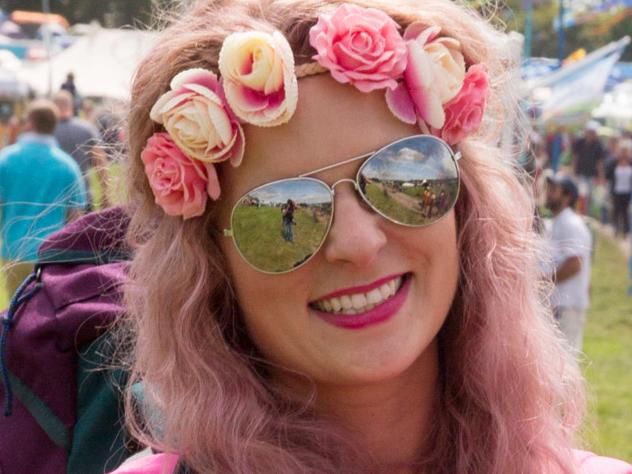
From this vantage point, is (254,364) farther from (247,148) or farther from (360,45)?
(360,45)

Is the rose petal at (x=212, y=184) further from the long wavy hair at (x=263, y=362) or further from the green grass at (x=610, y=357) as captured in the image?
the green grass at (x=610, y=357)

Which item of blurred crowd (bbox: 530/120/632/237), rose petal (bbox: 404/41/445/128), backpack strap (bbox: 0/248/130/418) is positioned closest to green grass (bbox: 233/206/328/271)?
rose petal (bbox: 404/41/445/128)

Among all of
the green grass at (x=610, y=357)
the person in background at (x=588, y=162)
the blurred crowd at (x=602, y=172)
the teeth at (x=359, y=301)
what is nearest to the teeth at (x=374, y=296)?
the teeth at (x=359, y=301)

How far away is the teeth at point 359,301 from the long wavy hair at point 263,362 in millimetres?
161

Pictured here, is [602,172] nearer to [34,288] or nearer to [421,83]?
[34,288]

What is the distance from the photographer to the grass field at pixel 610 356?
220 inches

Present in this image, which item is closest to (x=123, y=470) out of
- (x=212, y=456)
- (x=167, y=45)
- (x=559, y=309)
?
(x=212, y=456)

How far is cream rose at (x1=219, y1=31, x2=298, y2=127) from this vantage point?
4.55 ft

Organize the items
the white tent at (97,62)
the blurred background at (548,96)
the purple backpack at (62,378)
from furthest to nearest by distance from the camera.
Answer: the white tent at (97,62) < the blurred background at (548,96) < the purple backpack at (62,378)

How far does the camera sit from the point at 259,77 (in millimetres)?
1386

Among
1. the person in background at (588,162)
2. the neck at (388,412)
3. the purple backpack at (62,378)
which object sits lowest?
the person in background at (588,162)

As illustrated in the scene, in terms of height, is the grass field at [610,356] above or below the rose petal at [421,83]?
below

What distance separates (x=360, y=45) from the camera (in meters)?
1.40

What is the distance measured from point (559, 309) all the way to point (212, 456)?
5027mm
